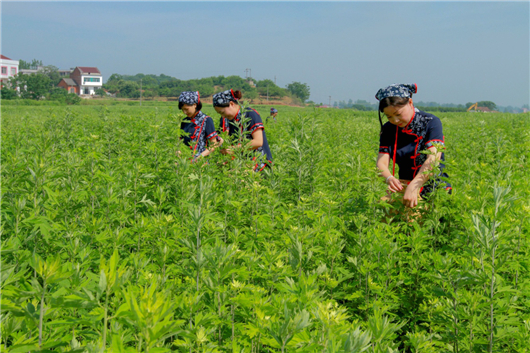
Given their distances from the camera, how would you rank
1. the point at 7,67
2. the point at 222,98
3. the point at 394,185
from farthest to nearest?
the point at 7,67, the point at 222,98, the point at 394,185

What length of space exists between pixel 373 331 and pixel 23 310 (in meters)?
1.38

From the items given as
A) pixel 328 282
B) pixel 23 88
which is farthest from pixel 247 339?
pixel 23 88

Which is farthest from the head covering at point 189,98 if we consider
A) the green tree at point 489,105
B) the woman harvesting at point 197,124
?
the green tree at point 489,105

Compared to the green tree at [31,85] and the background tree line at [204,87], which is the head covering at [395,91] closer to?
the green tree at [31,85]

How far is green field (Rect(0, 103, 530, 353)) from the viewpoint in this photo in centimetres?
142

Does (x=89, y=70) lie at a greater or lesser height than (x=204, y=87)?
greater

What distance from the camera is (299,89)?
107m

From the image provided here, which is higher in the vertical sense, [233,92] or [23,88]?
[23,88]

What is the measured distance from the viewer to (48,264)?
129 centimetres

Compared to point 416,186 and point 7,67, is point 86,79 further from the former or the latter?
point 416,186

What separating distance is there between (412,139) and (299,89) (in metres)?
106

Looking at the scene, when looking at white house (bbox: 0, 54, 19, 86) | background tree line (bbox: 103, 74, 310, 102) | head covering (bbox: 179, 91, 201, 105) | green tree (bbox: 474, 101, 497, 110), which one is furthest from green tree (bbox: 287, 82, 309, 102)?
head covering (bbox: 179, 91, 201, 105)

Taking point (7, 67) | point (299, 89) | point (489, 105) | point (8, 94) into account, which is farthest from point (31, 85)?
point (489, 105)

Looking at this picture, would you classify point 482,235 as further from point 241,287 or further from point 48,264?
point 48,264
